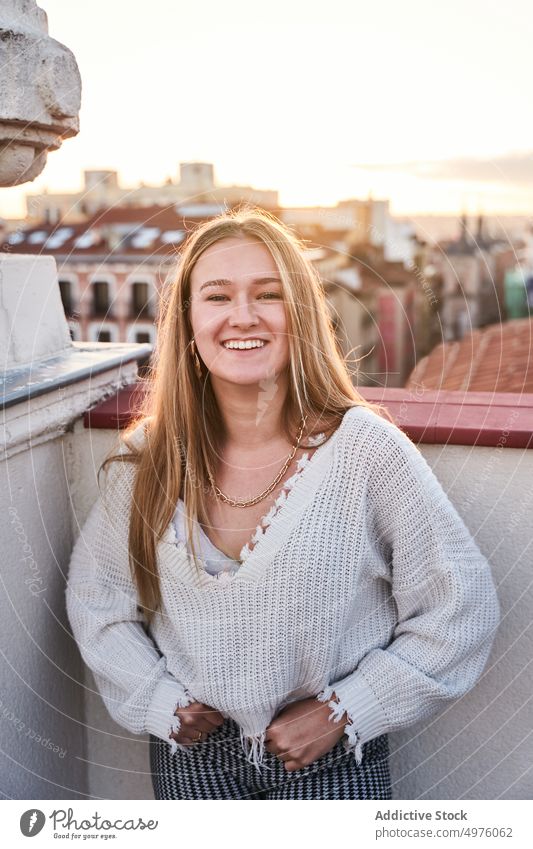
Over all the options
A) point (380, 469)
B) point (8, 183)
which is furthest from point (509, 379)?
point (8, 183)

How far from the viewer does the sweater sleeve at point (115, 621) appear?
1263mm

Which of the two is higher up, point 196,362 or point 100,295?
point 196,362

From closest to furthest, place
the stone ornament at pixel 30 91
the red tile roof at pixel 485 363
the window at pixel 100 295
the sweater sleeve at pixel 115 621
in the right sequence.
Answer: the stone ornament at pixel 30 91
the sweater sleeve at pixel 115 621
the red tile roof at pixel 485 363
the window at pixel 100 295

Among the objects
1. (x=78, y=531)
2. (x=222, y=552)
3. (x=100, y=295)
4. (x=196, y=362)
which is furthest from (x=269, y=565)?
(x=100, y=295)

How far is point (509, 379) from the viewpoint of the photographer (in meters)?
2.84

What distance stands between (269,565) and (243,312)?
0.35m

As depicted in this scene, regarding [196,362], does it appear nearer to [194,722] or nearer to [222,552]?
[222,552]

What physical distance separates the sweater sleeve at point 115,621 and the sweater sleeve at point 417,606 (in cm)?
27

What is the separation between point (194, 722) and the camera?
122 centimetres

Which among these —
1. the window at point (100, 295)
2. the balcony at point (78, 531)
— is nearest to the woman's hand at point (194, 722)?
the balcony at point (78, 531)

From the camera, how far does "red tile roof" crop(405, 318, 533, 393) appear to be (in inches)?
110

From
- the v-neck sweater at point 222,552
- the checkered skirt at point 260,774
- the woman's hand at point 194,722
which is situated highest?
the v-neck sweater at point 222,552

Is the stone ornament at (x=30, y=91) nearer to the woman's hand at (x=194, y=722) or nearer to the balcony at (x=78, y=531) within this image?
the balcony at (x=78, y=531)
